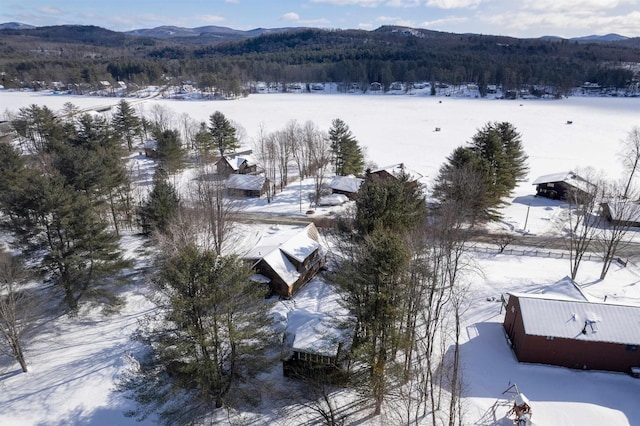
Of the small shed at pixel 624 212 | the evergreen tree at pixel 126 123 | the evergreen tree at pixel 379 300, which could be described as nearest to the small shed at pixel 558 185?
the small shed at pixel 624 212

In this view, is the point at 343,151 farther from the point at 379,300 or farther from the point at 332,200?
the point at 379,300

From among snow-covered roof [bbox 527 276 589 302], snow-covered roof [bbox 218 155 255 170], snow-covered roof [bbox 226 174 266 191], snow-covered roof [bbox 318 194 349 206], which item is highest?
snow-covered roof [bbox 218 155 255 170]

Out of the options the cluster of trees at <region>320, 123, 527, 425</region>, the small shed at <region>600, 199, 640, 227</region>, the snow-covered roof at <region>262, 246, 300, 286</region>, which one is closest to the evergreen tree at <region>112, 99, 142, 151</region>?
the snow-covered roof at <region>262, 246, 300, 286</region>

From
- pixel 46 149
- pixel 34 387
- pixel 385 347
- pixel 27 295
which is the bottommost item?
pixel 34 387

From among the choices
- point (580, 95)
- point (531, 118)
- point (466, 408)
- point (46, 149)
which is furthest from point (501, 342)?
point (580, 95)

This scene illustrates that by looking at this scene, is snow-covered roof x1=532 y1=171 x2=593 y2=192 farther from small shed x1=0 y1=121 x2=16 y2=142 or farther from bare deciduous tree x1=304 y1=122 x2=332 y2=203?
small shed x1=0 y1=121 x2=16 y2=142

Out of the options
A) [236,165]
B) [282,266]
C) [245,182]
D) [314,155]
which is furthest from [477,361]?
[236,165]

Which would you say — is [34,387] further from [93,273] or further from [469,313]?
[469,313]
